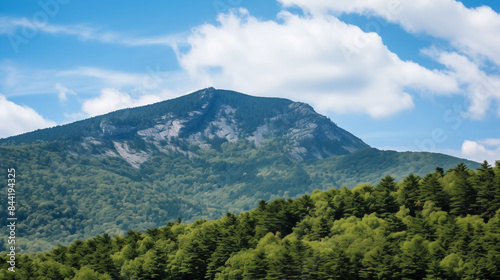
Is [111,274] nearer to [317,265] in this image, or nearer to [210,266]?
[210,266]

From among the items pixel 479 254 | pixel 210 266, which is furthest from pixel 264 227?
pixel 479 254

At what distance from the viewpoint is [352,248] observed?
15612 centimetres

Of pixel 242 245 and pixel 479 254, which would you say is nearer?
pixel 479 254

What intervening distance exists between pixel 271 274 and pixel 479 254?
166 ft

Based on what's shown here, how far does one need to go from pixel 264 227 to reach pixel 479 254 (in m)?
73.5

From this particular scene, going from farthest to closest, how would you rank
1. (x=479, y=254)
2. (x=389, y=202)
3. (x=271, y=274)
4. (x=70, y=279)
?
(x=389, y=202)
(x=70, y=279)
(x=271, y=274)
(x=479, y=254)

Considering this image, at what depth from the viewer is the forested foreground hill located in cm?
14650

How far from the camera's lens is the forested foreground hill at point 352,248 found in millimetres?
146500

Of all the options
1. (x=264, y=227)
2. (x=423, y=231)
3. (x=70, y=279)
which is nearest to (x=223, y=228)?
(x=264, y=227)

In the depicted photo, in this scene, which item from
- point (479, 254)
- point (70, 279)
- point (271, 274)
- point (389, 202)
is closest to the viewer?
point (479, 254)

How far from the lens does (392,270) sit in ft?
482

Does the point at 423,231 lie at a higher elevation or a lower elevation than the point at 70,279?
higher

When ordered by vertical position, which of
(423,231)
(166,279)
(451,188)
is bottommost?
(166,279)

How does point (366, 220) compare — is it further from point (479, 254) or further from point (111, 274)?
point (111, 274)
